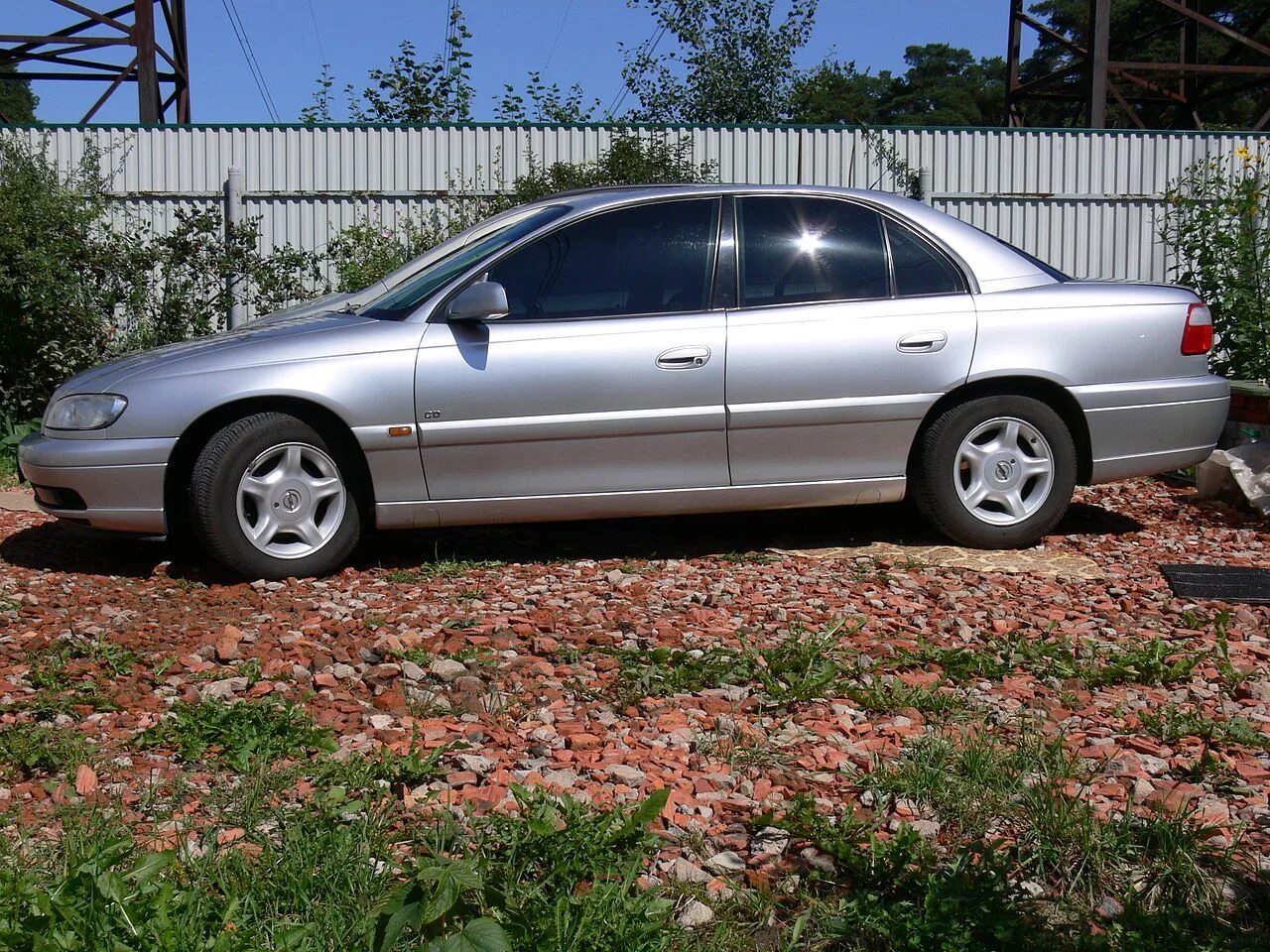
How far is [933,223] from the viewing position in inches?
234

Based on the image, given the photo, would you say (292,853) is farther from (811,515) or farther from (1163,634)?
(811,515)

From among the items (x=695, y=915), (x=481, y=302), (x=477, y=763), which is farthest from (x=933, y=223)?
(x=695, y=915)

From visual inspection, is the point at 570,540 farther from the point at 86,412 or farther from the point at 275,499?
the point at 86,412

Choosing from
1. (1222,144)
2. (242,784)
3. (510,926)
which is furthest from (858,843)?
(1222,144)

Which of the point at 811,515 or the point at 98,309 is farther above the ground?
the point at 98,309

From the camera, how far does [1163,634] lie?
181 inches

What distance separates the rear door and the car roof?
0.21ft

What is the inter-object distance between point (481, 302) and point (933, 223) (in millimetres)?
2149

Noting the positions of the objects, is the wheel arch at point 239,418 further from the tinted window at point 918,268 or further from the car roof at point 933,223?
the tinted window at point 918,268

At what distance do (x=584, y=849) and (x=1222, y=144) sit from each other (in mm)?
13467

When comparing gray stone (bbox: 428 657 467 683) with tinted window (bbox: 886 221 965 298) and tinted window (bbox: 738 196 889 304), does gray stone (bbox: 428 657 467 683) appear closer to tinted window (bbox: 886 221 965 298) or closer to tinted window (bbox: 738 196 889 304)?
tinted window (bbox: 738 196 889 304)

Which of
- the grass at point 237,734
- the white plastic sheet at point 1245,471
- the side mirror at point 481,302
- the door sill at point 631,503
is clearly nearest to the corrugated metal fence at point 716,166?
the white plastic sheet at point 1245,471

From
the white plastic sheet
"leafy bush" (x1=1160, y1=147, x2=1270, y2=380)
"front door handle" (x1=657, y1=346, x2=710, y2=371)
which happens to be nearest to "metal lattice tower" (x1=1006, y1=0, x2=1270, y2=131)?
"leafy bush" (x1=1160, y1=147, x2=1270, y2=380)

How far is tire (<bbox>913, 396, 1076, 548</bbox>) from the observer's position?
5.78 m
